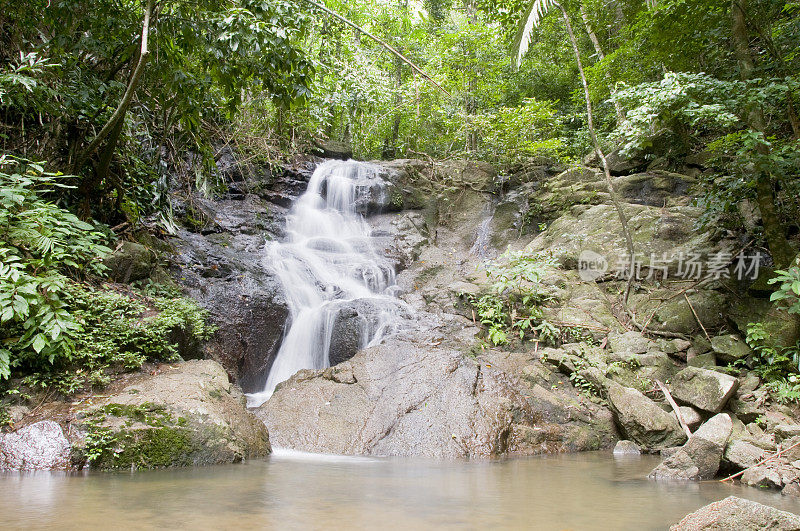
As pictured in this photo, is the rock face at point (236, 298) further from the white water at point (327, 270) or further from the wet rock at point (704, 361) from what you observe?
the wet rock at point (704, 361)

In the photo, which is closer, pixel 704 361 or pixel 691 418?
pixel 691 418

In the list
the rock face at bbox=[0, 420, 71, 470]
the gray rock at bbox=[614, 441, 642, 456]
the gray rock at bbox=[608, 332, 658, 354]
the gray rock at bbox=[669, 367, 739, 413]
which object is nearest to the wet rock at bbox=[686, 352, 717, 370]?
the gray rock at bbox=[608, 332, 658, 354]

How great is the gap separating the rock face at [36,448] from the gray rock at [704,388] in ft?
22.8

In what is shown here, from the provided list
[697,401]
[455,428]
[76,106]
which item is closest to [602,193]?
[697,401]

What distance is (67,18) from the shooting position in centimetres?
592

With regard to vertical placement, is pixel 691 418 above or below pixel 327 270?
below

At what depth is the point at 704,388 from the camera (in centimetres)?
602

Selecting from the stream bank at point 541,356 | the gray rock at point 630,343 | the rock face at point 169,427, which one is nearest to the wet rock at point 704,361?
the stream bank at point 541,356

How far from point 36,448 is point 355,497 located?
3.04 meters

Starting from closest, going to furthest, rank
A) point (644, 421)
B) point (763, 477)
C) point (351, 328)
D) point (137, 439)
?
point (763, 477)
point (137, 439)
point (644, 421)
point (351, 328)

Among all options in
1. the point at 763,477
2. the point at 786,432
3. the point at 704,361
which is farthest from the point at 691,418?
the point at 763,477

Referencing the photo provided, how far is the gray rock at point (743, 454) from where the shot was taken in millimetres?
4438

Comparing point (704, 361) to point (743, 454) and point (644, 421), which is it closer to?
point (644, 421)

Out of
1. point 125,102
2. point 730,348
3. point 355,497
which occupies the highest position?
point 125,102
